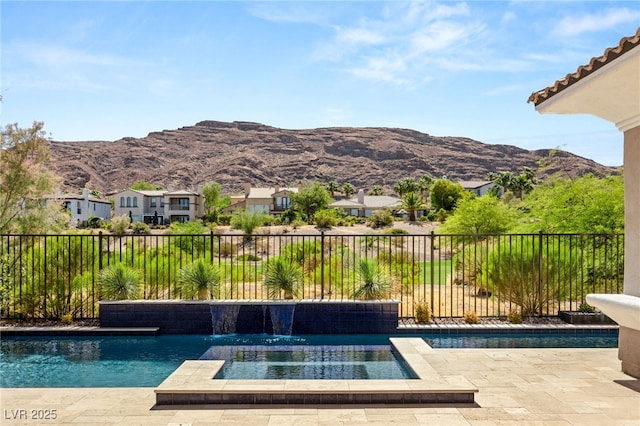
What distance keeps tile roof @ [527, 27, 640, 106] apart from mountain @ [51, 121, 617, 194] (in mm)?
101756

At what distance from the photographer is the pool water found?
5.62 metres

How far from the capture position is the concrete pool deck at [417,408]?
14.5 ft

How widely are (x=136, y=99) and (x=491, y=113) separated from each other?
3717 cm

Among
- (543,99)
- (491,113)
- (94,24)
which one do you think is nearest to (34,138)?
(94,24)

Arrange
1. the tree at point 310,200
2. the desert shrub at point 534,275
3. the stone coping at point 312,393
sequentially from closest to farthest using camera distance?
the stone coping at point 312,393 → the desert shrub at point 534,275 → the tree at point 310,200

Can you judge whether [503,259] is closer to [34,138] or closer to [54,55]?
[54,55]

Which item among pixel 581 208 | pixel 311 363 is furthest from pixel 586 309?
pixel 311 363

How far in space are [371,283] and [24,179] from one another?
12.0 metres

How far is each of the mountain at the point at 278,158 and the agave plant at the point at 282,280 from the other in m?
97.6

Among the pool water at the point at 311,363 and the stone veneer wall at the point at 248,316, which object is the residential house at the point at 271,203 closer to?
the stone veneer wall at the point at 248,316

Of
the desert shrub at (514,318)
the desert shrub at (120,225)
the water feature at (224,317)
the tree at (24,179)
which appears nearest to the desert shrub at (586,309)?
the desert shrub at (514,318)

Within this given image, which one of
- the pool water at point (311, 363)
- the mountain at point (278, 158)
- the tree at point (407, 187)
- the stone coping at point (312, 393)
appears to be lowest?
the pool water at point (311, 363)

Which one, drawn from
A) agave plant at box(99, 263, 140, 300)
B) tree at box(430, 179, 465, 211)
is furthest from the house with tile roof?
tree at box(430, 179, 465, 211)

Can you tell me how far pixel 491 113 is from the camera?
43.4 m
